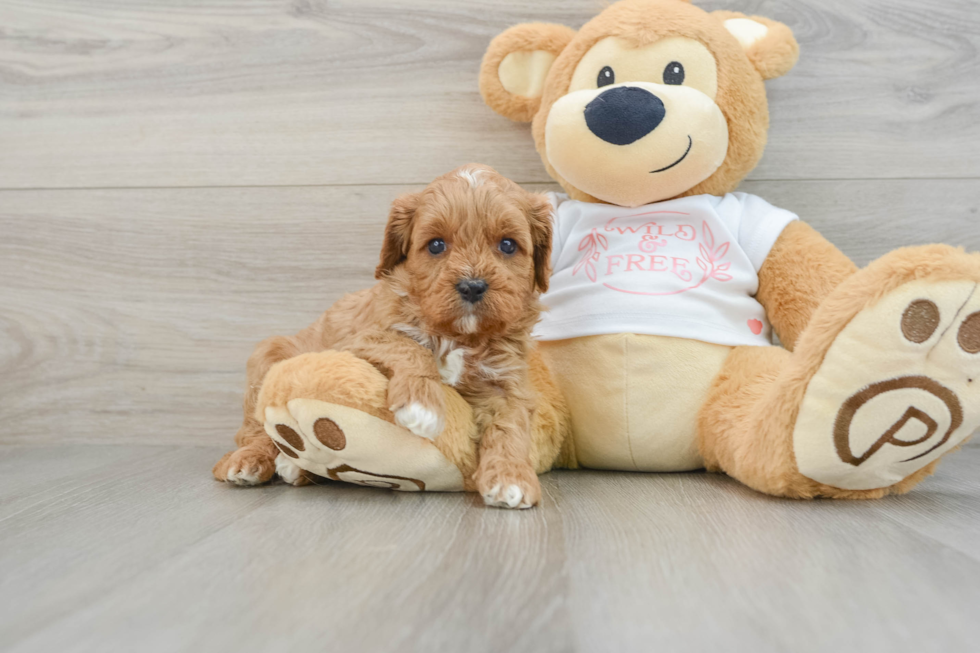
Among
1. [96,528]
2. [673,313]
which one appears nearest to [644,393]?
[673,313]

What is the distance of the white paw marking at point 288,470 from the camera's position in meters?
1.33

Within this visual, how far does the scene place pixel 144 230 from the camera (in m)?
1.87

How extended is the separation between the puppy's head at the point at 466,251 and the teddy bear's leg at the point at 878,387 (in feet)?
1.55

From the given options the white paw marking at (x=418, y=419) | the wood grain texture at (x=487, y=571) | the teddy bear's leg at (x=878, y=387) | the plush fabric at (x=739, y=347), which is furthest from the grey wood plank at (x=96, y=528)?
the teddy bear's leg at (x=878, y=387)

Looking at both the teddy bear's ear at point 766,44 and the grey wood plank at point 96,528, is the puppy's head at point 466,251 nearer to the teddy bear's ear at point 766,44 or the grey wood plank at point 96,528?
the grey wood plank at point 96,528

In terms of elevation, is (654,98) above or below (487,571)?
above

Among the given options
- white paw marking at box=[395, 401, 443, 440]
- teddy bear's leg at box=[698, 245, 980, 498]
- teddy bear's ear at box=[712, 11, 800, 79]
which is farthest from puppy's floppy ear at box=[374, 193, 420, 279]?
teddy bear's ear at box=[712, 11, 800, 79]

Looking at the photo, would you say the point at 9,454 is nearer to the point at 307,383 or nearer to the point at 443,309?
the point at 307,383

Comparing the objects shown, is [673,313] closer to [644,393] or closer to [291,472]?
[644,393]

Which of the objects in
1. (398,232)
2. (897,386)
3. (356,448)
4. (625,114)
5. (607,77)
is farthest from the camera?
(607,77)

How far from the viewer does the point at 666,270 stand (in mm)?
1434

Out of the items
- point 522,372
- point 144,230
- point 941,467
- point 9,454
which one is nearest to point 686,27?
point 522,372

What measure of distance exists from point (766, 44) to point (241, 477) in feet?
4.54

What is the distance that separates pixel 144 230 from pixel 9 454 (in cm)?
66
